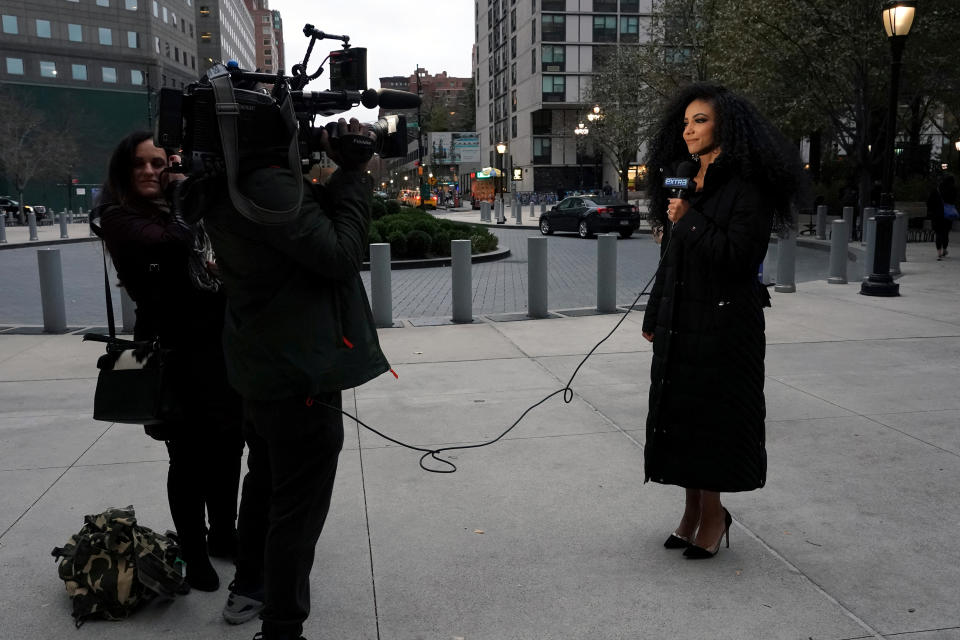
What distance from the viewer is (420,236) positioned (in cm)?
1828

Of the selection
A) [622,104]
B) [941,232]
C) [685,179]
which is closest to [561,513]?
[685,179]

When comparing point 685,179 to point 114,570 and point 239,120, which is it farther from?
point 114,570

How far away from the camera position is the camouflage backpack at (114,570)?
306 centimetres

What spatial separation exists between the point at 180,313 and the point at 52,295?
7.35 m

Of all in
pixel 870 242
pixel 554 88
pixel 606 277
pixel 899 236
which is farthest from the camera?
pixel 554 88

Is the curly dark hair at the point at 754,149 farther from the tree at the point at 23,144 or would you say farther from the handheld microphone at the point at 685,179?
the tree at the point at 23,144

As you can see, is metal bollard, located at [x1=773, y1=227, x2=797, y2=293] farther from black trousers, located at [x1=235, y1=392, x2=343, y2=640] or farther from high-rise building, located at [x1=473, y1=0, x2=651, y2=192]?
high-rise building, located at [x1=473, y1=0, x2=651, y2=192]

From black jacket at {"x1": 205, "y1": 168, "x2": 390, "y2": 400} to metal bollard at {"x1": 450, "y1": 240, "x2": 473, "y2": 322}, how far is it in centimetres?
723

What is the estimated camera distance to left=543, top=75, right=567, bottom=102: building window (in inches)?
3017

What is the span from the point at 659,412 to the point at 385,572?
1.34m

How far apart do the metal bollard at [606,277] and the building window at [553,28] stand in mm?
69969

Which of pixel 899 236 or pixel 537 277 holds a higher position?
pixel 899 236

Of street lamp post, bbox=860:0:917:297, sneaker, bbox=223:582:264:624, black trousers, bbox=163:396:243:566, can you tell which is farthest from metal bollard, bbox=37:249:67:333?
street lamp post, bbox=860:0:917:297

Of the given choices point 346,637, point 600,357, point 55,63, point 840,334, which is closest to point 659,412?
point 346,637
